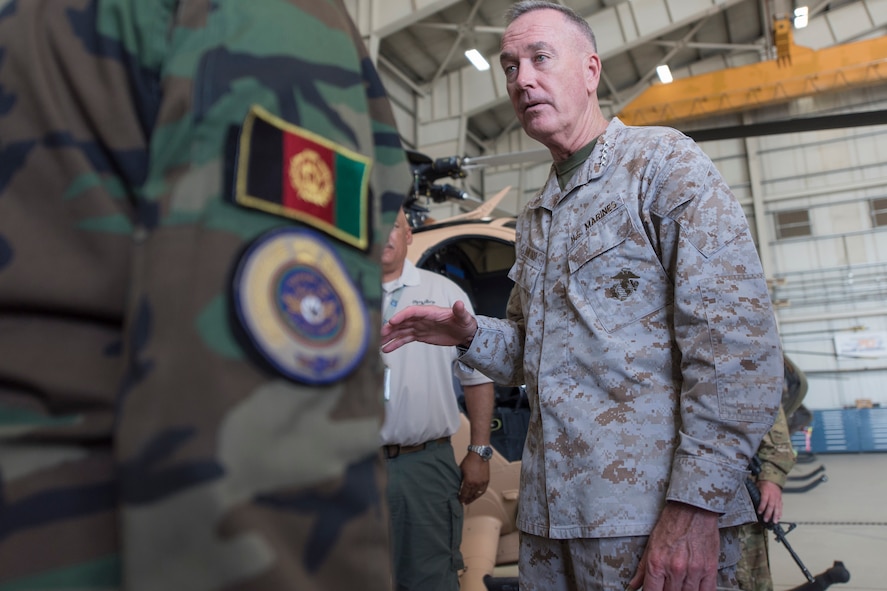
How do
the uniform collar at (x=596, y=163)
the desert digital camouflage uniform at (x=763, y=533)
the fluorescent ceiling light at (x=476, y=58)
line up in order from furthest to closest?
the fluorescent ceiling light at (x=476, y=58) < the desert digital camouflage uniform at (x=763, y=533) < the uniform collar at (x=596, y=163)

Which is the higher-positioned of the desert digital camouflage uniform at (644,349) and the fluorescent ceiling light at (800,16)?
the fluorescent ceiling light at (800,16)

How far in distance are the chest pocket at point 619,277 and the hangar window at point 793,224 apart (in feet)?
48.6

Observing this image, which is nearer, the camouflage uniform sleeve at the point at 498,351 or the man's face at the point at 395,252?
the camouflage uniform sleeve at the point at 498,351

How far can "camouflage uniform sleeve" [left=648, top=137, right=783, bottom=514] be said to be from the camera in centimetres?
113

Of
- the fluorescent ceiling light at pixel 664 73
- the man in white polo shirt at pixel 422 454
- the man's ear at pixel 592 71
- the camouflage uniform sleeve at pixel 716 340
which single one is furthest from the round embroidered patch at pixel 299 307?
the fluorescent ceiling light at pixel 664 73

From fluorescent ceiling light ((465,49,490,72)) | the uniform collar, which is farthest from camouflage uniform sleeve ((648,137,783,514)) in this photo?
fluorescent ceiling light ((465,49,490,72))

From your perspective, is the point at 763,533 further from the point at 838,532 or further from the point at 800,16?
the point at 800,16

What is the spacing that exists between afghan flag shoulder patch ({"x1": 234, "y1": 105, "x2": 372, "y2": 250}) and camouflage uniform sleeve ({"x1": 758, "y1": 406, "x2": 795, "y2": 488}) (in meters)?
2.74

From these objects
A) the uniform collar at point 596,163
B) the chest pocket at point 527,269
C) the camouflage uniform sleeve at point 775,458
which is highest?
the uniform collar at point 596,163

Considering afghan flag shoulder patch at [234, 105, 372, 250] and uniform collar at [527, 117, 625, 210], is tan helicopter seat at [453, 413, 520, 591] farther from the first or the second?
afghan flag shoulder patch at [234, 105, 372, 250]

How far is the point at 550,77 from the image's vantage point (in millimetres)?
1516

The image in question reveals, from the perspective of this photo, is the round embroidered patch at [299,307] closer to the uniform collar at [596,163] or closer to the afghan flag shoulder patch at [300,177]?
the afghan flag shoulder patch at [300,177]

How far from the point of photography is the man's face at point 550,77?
1512 millimetres

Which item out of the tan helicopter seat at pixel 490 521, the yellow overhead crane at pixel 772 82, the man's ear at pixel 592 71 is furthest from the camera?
the yellow overhead crane at pixel 772 82
